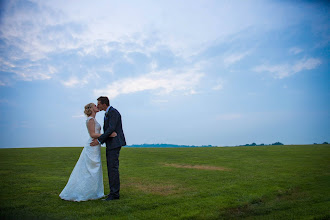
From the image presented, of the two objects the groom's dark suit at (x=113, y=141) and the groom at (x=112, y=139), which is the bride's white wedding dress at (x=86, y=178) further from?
the groom's dark suit at (x=113, y=141)

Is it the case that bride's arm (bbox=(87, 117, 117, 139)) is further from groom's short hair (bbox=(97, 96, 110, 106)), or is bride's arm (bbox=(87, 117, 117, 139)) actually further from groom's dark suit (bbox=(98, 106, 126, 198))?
groom's short hair (bbox=(97, 96, 110, 106))

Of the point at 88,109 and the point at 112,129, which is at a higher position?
the point at 88,109

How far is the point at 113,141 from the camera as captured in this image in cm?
862

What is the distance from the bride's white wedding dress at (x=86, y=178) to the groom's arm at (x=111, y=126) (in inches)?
22.6

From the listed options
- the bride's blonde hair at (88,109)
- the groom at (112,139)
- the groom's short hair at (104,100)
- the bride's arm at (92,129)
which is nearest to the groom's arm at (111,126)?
the groom at (112,139)

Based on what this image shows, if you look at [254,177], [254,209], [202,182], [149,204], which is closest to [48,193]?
[149,204]

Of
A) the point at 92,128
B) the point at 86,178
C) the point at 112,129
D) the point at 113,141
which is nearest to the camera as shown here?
the point at 112,129

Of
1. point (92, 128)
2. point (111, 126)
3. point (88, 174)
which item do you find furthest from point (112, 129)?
point (88, 174)

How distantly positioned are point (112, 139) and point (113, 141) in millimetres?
82

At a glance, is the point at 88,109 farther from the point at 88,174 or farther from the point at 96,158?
the point at 88,174

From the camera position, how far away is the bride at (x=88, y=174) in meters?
8.67

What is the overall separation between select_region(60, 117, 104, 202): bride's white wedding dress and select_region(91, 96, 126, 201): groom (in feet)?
1.37

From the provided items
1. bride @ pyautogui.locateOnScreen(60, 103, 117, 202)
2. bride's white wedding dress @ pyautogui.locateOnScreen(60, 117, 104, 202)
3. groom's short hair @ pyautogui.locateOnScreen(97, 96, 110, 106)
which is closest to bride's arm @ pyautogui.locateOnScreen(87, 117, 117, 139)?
bride @ pyautogui.locateOnScreen(60, 103, 117, 202)

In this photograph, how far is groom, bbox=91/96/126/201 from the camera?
8547mm
